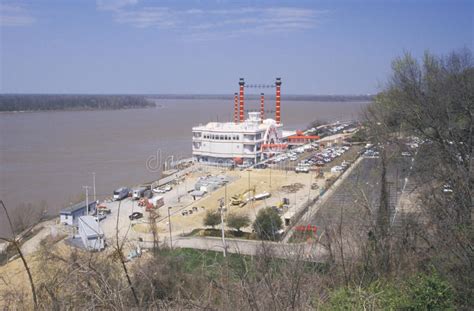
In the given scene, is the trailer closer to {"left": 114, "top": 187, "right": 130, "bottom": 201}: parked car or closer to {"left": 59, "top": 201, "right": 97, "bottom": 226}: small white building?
{"left": 114, "top": 187, "right": 130, "bottom": 201}: parked car

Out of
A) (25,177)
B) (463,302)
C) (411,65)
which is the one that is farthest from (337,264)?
(25,177)

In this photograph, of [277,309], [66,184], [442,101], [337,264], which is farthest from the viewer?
[66,184]

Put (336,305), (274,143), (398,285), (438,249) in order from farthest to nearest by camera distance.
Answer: (274,143) → (438,249) → (398,285) → (336,305)

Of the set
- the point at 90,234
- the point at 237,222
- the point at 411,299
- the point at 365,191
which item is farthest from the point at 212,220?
the point at 411,299

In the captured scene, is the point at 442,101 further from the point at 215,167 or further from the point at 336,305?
the point at 215,167

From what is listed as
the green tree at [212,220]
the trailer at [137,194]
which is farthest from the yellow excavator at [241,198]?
the trailer at [137,194]

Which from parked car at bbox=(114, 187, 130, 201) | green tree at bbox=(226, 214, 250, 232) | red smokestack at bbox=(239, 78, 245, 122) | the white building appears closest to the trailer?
parked car at bbox=(114, 187, 130, 201)

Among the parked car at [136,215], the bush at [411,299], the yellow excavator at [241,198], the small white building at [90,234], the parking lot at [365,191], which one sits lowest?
the parked car at [136,215]

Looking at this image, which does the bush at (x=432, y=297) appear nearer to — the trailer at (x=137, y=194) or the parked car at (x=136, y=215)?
the parked car at (x=136, y=215)

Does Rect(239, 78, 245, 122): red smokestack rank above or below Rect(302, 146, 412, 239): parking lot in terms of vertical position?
above
